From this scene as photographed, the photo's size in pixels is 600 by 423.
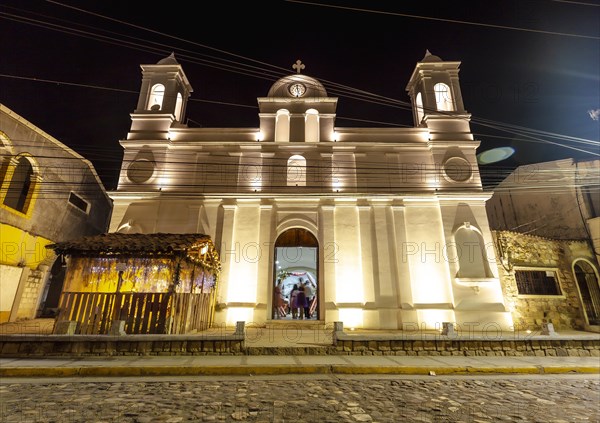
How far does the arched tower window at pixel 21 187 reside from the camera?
13.9 m

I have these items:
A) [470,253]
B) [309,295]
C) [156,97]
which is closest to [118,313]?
[309,295]

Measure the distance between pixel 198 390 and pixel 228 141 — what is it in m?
13.5

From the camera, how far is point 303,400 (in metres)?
4.97

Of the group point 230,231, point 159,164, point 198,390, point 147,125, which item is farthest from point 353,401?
point 147,125

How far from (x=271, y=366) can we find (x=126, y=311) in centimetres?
603

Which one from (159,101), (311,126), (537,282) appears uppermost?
(159,101)

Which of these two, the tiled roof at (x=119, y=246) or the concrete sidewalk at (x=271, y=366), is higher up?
the tiled roof at (x=119, y=246)

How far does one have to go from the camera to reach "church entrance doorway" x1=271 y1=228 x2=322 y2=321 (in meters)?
15.0

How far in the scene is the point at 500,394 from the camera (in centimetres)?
550

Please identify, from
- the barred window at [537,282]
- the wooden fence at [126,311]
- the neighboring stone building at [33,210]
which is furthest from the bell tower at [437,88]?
the neighboring stone building at [33,210]

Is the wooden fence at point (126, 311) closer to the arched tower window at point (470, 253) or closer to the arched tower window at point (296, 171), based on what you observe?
the arched tower window at point (296, 171)

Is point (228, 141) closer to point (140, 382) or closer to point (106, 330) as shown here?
point (106, 330)

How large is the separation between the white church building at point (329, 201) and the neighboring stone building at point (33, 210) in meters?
4.10

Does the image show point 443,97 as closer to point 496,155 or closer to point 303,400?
point 496,155
